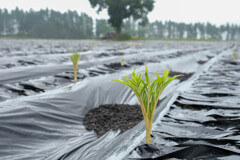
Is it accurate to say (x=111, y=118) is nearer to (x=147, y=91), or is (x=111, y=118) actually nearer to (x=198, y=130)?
(x=198, y=130)

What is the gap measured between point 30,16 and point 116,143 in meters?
51.3

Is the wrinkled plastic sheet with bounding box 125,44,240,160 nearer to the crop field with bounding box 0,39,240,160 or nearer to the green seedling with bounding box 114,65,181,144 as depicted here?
the crop field with bounding box 0,39,240,160

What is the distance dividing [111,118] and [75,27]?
46.7m

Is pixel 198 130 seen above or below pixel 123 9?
below

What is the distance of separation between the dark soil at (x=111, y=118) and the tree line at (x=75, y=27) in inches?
1414

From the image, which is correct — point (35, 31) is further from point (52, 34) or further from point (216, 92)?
point (216, 92)

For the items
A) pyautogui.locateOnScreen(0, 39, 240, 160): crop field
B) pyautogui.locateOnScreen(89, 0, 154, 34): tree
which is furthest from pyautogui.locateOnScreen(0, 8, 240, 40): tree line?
pyautogui.locateOnScreen(0, 39, 240, 160): crop field

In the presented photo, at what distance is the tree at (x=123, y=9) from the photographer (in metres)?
24.5

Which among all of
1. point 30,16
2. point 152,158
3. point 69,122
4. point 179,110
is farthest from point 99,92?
point 30,16

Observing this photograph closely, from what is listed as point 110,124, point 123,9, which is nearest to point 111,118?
point 110,124

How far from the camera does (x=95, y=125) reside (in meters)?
2.39

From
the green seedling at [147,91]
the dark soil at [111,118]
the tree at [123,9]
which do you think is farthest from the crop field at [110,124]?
the tree at [123,9]

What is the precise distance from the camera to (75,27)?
153ft

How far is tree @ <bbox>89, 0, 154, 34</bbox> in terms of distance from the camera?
24.5 metres
